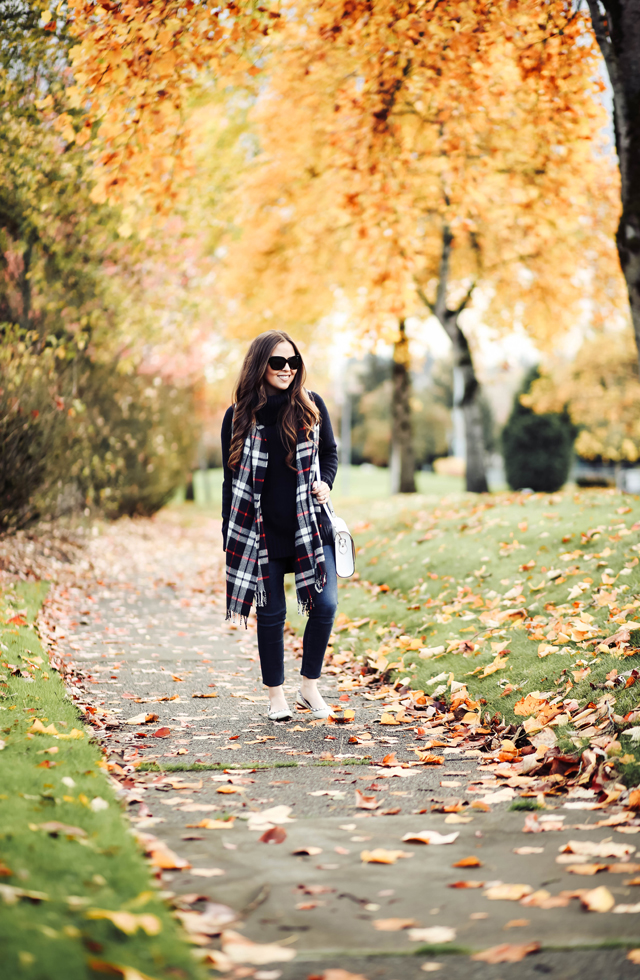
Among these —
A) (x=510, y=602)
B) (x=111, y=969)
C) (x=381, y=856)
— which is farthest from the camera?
(x=510, y=602)

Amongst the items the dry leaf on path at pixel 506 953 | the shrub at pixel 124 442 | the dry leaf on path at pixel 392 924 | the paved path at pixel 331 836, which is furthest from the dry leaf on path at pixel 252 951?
the shrub at pixel 124 442

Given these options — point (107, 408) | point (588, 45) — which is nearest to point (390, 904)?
point (588, 45)

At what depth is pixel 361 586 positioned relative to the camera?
29.6 ft

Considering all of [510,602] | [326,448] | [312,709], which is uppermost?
[326,448]

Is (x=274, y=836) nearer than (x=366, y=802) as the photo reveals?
Yes

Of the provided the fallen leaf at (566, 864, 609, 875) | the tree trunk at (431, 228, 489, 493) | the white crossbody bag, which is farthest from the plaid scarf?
the tree trunk at (431, 228, 489, 493)

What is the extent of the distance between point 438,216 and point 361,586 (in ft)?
29.4

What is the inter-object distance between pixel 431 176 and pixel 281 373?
29.2 ft

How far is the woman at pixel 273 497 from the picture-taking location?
4.51 metres

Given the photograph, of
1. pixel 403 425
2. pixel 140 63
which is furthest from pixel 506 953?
pixel 403 425

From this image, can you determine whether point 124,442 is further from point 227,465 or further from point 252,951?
point 252,951

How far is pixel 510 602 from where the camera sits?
6383 mm

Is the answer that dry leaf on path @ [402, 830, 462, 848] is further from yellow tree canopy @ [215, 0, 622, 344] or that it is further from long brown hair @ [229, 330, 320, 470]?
yellow tree canopy @ [215, 0, 622, 344]

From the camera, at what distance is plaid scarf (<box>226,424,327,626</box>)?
4504 mm
